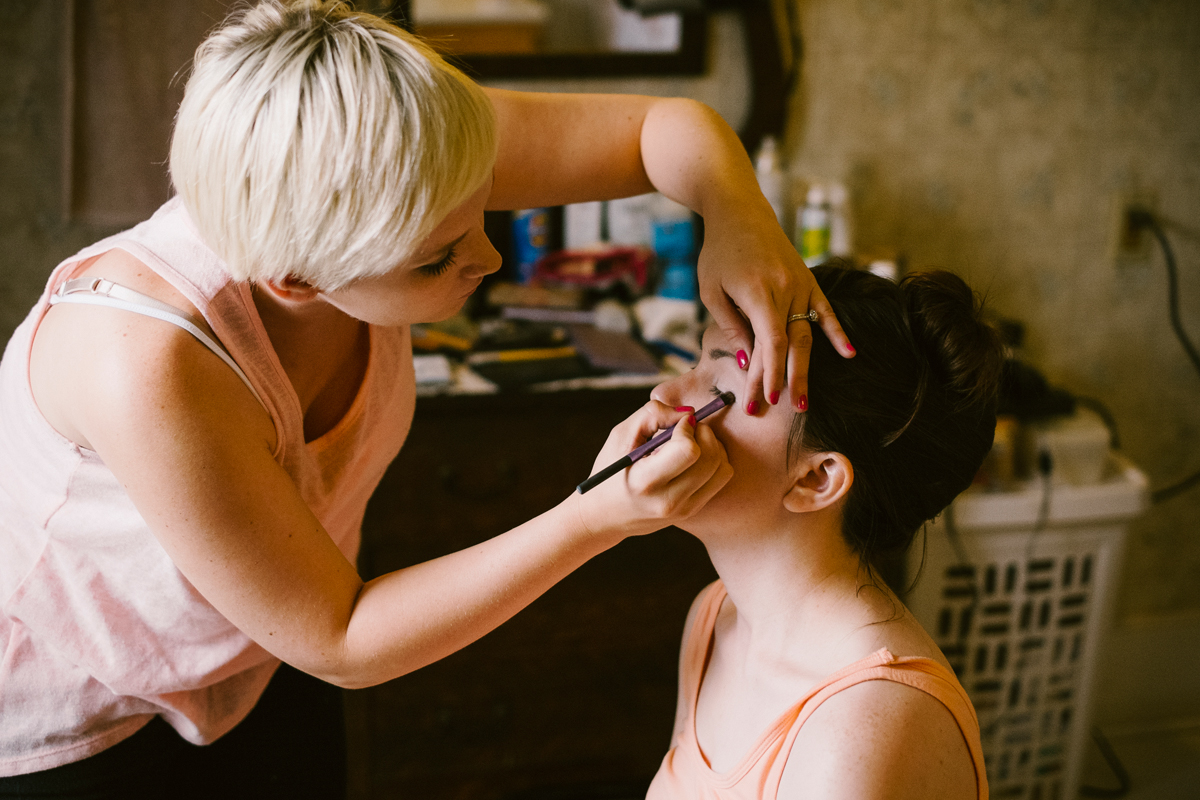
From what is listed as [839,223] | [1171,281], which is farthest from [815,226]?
[1171,281]

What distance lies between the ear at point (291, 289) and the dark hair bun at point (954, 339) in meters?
0.54

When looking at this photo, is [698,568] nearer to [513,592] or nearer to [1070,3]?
[513,592]

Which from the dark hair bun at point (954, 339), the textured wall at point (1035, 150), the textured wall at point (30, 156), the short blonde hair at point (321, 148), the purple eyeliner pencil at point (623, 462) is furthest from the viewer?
the textured wall at point (1035, 150)

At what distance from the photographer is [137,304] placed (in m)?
0.71

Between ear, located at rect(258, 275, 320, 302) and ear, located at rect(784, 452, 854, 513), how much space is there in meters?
0.47

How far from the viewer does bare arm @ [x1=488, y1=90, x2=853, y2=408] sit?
809 mm

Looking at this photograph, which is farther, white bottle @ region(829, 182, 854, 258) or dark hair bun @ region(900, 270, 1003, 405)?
white bottle @ region(829, 182, 854, 258)

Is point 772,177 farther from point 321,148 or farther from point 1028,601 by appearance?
point 321,148

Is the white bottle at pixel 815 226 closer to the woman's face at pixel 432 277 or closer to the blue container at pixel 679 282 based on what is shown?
the blue container at pixel 679 282

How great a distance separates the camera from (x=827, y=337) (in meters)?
0.83

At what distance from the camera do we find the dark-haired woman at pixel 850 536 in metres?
0.78

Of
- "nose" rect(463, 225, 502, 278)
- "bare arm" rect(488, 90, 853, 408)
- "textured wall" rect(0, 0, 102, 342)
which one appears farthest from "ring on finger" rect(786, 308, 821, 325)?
"textured wall" rect(0, 0, 102, 342)

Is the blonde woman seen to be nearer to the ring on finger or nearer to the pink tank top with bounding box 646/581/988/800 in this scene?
the ring on finger

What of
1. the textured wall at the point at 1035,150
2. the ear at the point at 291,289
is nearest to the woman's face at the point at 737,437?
the ear at the point at 291,289
